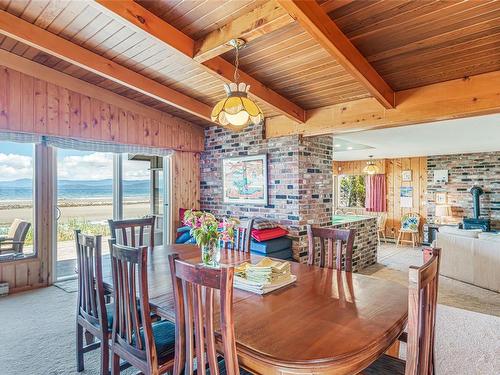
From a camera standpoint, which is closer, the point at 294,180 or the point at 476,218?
the point at 294,180

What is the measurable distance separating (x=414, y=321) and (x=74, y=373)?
238 centimetres

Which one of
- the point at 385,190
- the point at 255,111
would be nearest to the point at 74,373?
the point at 255,111

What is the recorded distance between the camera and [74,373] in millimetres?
2324

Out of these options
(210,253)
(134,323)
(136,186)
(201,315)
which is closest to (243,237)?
(210,253)

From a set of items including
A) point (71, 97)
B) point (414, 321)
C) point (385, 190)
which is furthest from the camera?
point (385, 190)

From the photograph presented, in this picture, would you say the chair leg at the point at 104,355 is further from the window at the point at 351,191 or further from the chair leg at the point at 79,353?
the window at the point at 351,191

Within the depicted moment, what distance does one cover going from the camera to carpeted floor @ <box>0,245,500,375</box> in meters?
2.44

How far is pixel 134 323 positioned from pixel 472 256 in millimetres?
4869

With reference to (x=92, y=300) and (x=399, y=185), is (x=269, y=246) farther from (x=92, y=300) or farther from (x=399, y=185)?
(x=399, y=185)

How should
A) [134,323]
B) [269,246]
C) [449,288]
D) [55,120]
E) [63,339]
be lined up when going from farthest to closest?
[449,288] → [55,120] → [269,246] → [63,339] → [134,323]

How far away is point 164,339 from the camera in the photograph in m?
1.83

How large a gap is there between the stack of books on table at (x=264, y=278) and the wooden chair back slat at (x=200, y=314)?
1.75ft

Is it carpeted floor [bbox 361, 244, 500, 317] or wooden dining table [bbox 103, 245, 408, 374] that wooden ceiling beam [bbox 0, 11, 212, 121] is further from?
carpeted floor [bbox 361, 244, 500, 317]

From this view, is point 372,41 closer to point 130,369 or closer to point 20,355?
point 130,369
